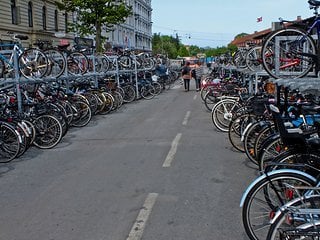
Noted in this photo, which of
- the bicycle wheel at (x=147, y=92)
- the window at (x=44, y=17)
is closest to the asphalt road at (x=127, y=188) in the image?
the bicycle wheel at (x=147, y=92)

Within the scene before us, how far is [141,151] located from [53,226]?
3.97 m

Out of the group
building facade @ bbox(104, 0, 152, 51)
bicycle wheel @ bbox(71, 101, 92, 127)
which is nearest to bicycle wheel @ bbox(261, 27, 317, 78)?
bicycle wheel @ bbox(71, 101, 92, 127)

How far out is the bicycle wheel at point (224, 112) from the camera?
10712 mm

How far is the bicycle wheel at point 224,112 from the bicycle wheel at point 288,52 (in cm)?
317

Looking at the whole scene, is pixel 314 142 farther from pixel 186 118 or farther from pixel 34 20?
pixel 34 20

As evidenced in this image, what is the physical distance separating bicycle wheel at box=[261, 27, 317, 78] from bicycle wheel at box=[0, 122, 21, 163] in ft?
15.8

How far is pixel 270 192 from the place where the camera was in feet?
12.5

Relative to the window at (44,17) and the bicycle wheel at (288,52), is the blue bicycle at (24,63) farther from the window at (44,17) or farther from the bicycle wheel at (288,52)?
the window at (44,17)

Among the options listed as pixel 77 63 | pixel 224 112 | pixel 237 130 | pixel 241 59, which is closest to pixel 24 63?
pixel 77 63

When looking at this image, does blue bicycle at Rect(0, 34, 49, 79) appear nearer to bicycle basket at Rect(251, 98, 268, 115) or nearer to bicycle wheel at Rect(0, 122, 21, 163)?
bicycle wheel at Rect(0, 122, 21, 163)

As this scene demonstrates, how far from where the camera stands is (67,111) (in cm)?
1130

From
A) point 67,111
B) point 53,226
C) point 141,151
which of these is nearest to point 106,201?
point 53,226

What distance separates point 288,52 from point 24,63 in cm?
633

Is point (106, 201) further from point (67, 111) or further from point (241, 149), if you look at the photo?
point (67, 111)
